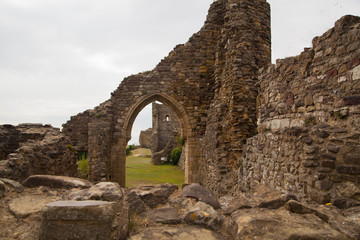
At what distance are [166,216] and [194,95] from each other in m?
7.92

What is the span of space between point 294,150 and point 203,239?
6.01ft

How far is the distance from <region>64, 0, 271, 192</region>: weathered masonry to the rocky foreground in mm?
4964

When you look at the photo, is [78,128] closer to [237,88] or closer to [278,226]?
[237,88]

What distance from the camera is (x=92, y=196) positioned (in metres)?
2.24

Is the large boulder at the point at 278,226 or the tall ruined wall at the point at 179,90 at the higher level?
the tall ruined wall at the point at 179,90

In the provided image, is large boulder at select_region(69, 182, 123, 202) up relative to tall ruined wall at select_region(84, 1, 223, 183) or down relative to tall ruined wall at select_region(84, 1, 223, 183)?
down

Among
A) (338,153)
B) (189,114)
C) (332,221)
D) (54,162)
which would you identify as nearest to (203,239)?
(332,221)

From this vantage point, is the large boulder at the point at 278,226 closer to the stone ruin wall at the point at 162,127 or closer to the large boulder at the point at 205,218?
the large boulder at the point at 205,218

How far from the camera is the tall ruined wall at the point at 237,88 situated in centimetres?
666

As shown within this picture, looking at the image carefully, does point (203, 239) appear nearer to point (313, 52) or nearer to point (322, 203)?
point (322, 203)

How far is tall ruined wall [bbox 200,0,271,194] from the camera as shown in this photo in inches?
262

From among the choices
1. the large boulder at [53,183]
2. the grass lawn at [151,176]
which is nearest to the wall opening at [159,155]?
the grass lawn at [151,176]

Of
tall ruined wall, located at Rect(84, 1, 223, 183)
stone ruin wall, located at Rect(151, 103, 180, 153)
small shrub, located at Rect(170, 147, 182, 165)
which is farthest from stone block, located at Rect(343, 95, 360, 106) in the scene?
stone ruin wall, located at Rect(151, 103, 180, 153)

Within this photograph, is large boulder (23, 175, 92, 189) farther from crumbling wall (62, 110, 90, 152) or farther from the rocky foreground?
crumbling wall (62, 110, 90, 152)
